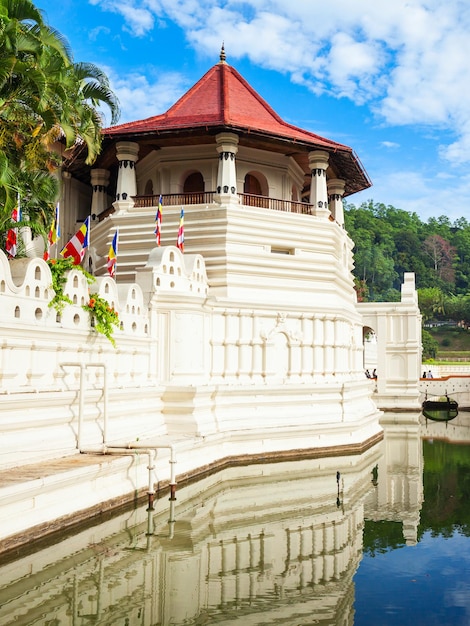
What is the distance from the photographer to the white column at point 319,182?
20.3 metres

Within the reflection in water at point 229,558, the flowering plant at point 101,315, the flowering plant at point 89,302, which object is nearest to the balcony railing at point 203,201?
the flowering plant at point 89,302

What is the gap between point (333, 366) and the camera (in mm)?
19109

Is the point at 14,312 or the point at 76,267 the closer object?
the point at 14,312

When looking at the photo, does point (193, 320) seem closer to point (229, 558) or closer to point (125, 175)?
point (125, 175)

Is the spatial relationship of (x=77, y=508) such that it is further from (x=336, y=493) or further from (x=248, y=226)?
(x=248, y=226)

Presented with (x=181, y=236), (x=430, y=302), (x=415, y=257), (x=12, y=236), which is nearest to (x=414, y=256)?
(x=415, y=257)

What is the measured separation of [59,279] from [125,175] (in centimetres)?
850

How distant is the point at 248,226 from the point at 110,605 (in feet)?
42.7

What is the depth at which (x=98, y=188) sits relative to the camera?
22.2 m

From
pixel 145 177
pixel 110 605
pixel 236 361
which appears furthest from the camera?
pixel 145 177

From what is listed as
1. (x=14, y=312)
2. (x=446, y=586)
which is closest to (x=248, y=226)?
(x=14, y=312)

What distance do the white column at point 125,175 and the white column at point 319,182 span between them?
544cm

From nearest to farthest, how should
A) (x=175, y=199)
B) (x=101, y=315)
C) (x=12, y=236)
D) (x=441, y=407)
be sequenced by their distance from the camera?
(x=101, y=315) → (x=12, y=236) → (x=175, y=199) → (x=441, y=407)

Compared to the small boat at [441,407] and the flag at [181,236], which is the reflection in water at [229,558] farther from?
the small boat at [441,407]
